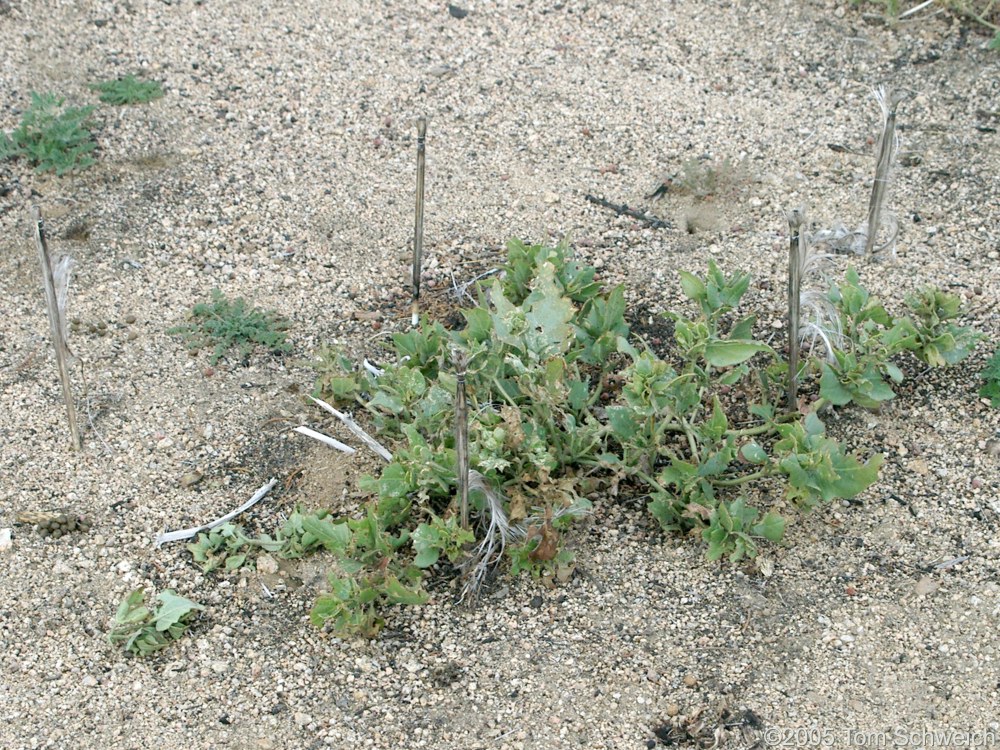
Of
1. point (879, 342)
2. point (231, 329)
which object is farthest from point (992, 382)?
point (231, 329)

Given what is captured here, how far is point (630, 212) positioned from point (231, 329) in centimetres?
136

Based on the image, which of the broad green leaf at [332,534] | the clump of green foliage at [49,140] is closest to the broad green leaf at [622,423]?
the broad green leaf at [332,534]

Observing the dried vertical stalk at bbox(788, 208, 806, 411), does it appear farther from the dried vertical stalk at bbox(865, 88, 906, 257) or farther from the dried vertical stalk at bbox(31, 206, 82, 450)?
the dried vertical stalk at bbox(31, 206, 82, 450)

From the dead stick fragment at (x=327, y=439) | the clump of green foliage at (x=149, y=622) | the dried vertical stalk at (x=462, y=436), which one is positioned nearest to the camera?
the dried vertical stalk at (x=462, y=436)

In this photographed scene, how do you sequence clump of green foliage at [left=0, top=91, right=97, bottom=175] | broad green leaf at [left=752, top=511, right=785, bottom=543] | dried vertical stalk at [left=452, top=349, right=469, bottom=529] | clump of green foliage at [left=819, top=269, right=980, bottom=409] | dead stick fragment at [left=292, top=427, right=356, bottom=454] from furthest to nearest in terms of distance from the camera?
clump of green foliage at [left=0, top=91, right=97, bottom=175], dead stick fragment at [left=292, top=427, right=356, bottom=454], clump of green foliage at [left=819, top=269, right=980, bottom=409], broad green leaf at [left=752, top=511, right=785, bottom=543], dried vertical stalk at [left=452, top=349, right=469, bottom=529]

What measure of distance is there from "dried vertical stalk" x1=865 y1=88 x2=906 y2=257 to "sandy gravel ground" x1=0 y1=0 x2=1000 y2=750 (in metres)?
0.15

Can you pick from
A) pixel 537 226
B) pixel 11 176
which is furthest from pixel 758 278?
pixel 11 176

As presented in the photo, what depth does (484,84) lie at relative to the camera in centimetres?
456

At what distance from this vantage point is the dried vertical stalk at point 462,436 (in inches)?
99.5

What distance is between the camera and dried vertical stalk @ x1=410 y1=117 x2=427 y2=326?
345 cm

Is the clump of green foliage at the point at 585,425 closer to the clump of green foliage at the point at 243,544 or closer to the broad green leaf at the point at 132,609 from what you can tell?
the clump of green foliage at the point at 243,544

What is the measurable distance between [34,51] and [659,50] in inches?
95.6

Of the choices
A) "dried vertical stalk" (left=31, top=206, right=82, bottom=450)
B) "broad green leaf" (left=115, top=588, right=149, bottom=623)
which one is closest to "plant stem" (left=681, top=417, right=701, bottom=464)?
"broad green leaf" (left=115, top=588, right=149, bottom=623)

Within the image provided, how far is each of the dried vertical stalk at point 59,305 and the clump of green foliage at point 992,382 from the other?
244 cm
